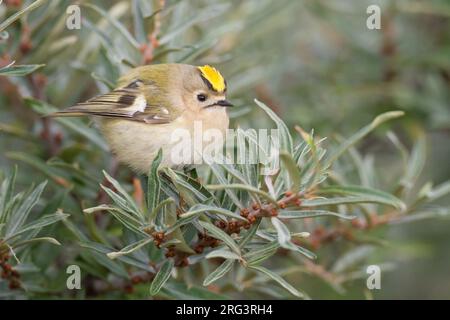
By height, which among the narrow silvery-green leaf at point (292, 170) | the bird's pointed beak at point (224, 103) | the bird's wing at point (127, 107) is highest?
the bird's pointed beak at point (224, 103)

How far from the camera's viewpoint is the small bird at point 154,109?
2.37 meters

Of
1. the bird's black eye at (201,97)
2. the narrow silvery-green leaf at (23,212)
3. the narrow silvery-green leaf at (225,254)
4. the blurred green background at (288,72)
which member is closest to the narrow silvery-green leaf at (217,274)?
the narrow silvery-green leaf at (225,254)

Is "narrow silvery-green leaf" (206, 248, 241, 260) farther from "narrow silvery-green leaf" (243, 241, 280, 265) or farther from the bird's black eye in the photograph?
the bird's black eye

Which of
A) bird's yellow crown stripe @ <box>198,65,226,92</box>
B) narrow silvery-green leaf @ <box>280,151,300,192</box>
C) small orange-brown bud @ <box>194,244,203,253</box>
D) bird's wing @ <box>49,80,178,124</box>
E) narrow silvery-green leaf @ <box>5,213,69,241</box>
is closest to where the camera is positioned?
narrow silvery-green leaf @ <box>280,151,300,192</box>

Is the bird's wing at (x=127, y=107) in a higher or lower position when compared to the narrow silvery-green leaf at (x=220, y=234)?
higher

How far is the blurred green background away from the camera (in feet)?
7.93

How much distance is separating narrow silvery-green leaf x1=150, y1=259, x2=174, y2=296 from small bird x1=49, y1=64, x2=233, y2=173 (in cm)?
46

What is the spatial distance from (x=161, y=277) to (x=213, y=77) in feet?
2.85

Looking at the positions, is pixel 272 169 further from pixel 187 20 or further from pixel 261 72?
→ pixel 261 72

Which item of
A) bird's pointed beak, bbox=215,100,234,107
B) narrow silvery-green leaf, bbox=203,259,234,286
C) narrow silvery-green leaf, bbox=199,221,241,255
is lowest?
narrow silvery-green leaf, bbox=203,259,234,286

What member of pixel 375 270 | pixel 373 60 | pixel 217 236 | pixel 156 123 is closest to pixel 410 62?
pixel 373 60

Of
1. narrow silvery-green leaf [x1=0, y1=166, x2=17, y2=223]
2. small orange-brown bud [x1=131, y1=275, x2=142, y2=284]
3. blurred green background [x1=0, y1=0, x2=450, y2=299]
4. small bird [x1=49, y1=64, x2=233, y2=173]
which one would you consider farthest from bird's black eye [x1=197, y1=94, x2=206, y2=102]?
narrow silvery-green leaf [x1=0, y1=166, x2=17, y2=223]

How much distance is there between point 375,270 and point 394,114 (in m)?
1.03

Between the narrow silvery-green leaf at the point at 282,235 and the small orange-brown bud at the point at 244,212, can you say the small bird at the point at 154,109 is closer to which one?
the small orange-brown bud at the point at 244,212
